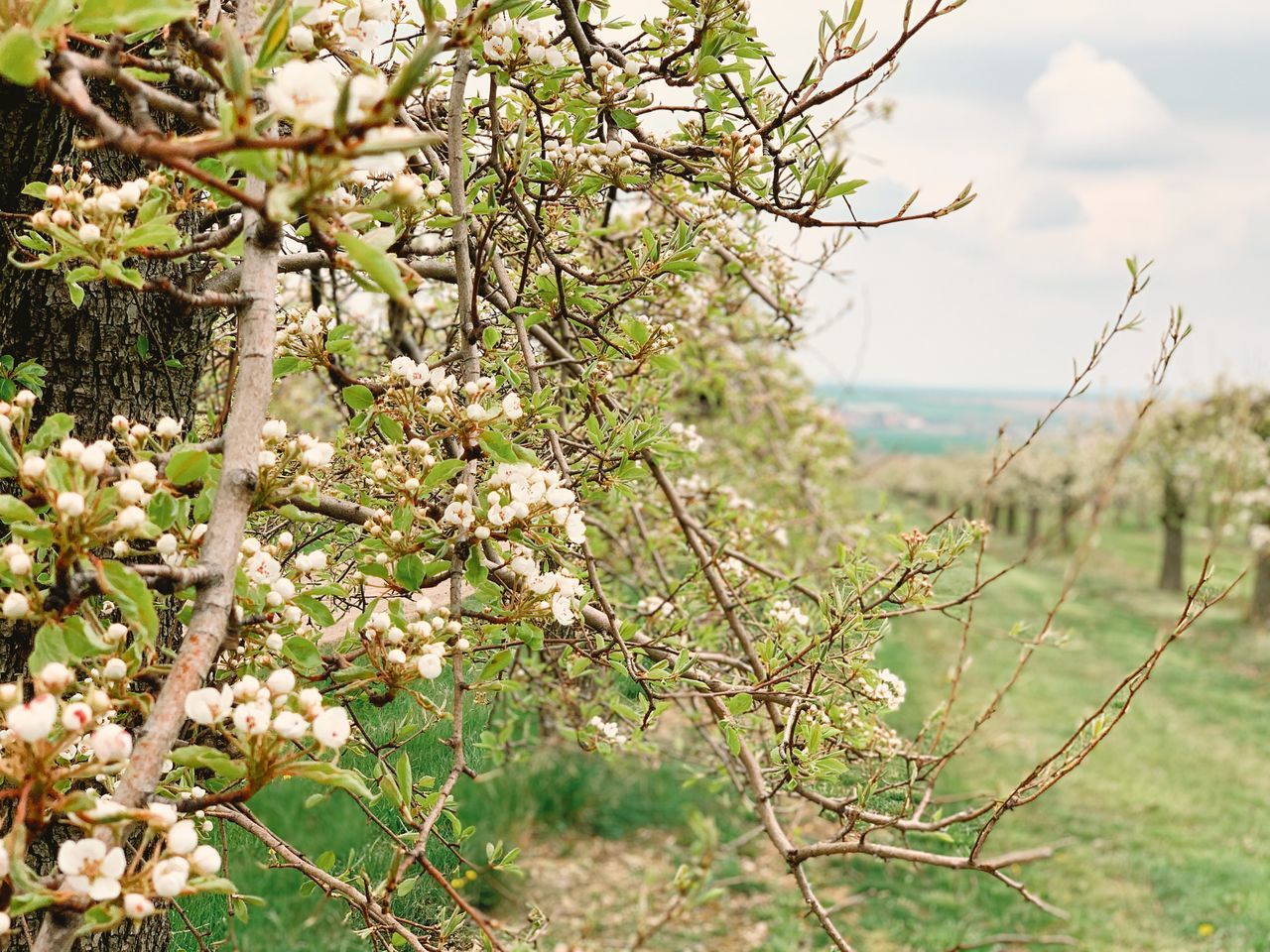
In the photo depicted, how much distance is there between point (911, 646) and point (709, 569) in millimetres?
14761

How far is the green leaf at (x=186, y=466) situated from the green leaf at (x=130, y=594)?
6.0 inches

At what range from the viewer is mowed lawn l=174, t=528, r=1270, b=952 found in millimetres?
4941

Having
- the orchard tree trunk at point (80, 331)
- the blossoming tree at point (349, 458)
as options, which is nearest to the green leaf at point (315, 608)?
the blossoming tree at point (349, 458)

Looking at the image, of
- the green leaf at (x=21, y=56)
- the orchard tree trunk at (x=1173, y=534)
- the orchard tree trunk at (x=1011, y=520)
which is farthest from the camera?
the orchard tree trunk at (x=1011, y=520)

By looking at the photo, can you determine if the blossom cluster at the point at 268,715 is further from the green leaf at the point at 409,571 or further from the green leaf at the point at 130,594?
the green leaf at the point at 409,571

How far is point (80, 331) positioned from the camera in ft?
6.79

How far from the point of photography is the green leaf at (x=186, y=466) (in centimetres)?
115

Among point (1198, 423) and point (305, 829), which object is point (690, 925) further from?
point (1198, 423)

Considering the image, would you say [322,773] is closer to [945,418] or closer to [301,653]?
[301,653]

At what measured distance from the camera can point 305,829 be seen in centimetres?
530

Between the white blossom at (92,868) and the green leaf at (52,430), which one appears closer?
the white blossom at (92,868)

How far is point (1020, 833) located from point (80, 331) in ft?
29.3

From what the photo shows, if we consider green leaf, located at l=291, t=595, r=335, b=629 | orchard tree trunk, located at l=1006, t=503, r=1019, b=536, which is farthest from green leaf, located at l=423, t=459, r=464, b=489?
orchard tree trunk, located at l=1006, t=503, r=1019, b=536

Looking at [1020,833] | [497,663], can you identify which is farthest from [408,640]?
[1020,833]
